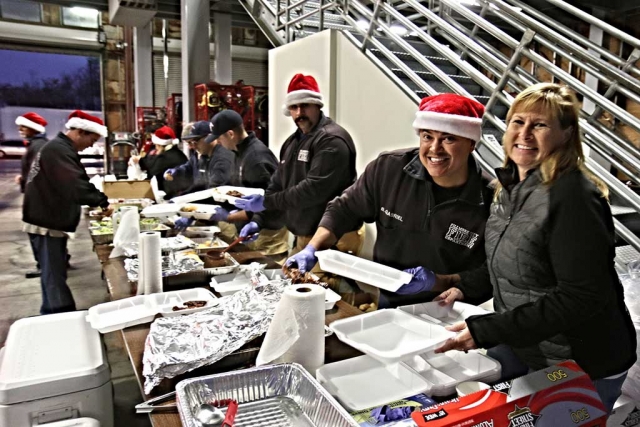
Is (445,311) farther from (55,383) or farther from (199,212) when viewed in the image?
(199,212)

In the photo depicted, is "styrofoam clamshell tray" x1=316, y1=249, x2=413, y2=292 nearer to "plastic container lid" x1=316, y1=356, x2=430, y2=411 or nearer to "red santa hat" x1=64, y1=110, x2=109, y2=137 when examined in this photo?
"plastic container lid" x1=316, y1=356, x2=430, y2=411

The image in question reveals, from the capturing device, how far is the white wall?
10.3 ft

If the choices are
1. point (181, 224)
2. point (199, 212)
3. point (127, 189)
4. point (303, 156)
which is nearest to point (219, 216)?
point (199, 212)

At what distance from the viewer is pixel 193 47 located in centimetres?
712

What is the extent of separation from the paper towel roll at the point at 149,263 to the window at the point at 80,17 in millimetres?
12221

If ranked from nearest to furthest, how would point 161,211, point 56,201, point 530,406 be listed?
1. point 530,406
2. point 56,201
3. point 161,211

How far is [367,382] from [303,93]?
2.05m

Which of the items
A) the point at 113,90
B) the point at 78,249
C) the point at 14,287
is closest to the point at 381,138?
the point at 14,287

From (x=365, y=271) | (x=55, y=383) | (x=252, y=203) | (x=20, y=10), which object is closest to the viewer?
(x=55, y=383)

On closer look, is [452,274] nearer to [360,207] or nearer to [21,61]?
[360,207]

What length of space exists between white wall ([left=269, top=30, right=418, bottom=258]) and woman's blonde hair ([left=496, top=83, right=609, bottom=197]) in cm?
165

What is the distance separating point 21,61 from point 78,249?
11285 millimetres

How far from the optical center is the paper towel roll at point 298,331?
1.28 meters

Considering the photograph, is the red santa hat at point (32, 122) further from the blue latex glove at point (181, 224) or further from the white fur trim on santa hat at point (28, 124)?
the blue latex glove at point (181, 224)
